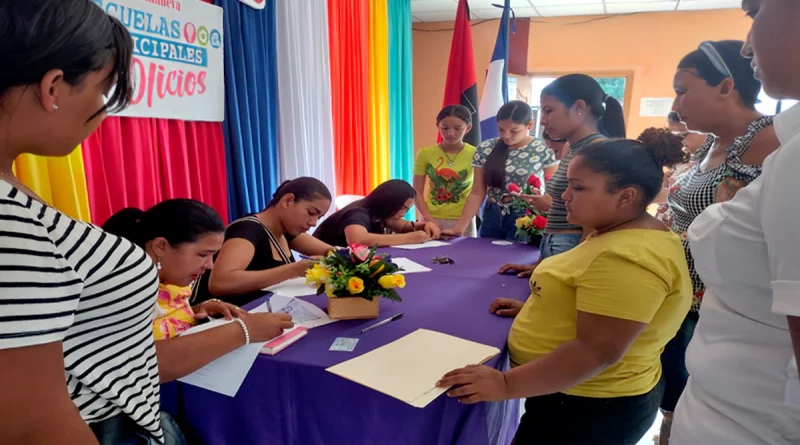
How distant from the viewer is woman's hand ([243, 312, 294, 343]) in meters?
1.15

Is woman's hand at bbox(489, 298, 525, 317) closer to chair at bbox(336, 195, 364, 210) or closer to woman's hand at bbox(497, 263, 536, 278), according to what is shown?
woman's hand at bbox(497, 263, 536, 278)

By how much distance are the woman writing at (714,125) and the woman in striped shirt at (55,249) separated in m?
1.47

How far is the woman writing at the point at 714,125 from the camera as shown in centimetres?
135

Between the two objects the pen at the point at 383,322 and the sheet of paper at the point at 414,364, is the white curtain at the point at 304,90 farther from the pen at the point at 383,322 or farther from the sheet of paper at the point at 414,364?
the sheet of paper at the point at 414,364

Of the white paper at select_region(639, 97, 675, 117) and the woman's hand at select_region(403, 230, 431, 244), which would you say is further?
the white paper at select_region(639, 97, 675, 117)

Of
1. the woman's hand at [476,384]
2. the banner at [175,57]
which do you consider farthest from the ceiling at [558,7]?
the woman's hand at [476,384]

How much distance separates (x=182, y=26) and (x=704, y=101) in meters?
2.33

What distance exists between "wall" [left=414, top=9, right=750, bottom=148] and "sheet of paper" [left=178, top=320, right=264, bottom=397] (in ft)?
18.4

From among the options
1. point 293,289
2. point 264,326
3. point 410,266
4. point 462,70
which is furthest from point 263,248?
point 462,70

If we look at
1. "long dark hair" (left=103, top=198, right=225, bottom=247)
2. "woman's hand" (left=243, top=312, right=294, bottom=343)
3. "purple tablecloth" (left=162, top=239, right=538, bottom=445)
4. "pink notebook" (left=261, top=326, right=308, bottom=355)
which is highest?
"long dark hair" (left=103, top=198, right=225, bottom=247)

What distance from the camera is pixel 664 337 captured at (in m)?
1.10

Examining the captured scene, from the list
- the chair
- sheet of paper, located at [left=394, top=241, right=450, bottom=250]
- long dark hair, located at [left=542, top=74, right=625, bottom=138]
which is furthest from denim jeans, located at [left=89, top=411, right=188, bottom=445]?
the chair

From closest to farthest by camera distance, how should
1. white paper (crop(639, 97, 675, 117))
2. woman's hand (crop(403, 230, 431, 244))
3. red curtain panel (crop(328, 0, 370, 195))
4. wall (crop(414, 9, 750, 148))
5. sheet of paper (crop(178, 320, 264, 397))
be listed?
sheet of paper (crop(178, 320, 264, 397))
woman's hand (crop(403, 230, 431, 244))
red curtain panel (crop(328, 0, 370, 195))
wall (crop(414, 9, 750, 148))
white paper (crop(639, 97, 675, 117))

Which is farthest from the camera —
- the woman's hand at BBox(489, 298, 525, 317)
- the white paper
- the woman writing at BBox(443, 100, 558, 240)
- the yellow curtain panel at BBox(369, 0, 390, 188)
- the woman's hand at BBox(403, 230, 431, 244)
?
the white paper
